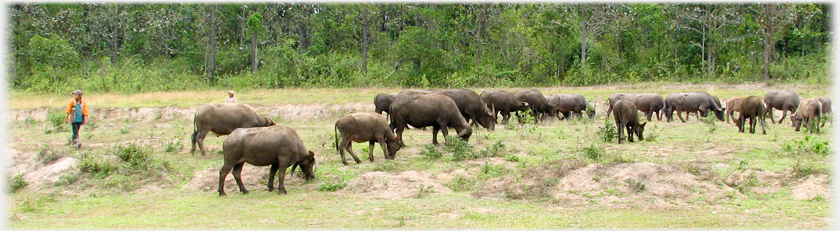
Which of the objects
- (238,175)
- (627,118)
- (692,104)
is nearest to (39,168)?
(238,175)

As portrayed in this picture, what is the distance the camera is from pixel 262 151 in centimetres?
1042

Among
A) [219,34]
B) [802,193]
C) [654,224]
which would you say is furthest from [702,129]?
[219,34]

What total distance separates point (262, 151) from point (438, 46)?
3429 centimetres

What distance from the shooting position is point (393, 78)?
4175 centimetres

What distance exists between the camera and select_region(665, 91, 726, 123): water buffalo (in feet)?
84.0

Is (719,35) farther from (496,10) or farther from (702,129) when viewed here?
(702,129)

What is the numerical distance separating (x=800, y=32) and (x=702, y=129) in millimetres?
25987

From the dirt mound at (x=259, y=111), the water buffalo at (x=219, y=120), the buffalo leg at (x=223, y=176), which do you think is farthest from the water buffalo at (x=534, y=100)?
the buffalo leg at (x=223, y=176)

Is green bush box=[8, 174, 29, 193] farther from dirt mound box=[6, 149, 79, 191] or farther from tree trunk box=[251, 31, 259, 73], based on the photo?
tree trunk box=[251, 31, 259, 73]

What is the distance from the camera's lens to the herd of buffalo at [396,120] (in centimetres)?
A: 1054

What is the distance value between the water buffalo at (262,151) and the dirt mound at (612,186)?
3.05m

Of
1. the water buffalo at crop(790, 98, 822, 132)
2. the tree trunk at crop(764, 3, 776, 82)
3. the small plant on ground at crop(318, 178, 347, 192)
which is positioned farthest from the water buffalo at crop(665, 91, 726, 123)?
the small plant on ground at crop(318, 178, 347, 192)

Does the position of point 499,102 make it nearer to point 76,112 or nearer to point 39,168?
point 76,112

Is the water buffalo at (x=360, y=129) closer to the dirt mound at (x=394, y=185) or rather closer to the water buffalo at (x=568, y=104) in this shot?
the dirt mound at (x=394, y=185)
